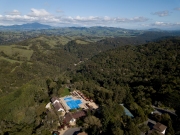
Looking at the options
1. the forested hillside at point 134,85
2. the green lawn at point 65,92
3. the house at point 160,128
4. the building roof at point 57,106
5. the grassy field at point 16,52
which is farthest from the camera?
the grassy field at point 16,52

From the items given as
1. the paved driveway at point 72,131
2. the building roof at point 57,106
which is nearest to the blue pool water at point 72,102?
the building roof at point 57,106

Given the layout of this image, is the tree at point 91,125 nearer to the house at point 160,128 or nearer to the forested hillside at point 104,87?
the forested hillside at point 104,87

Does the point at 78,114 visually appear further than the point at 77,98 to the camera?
No

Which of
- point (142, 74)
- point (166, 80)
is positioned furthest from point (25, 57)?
point (166, 80)

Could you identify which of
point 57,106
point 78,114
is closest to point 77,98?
point 57,106

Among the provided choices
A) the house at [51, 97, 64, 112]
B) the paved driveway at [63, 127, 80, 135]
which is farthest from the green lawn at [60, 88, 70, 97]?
the paved driveway at [63, 127, 80, 135]

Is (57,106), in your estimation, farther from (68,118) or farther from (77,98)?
(77,98)

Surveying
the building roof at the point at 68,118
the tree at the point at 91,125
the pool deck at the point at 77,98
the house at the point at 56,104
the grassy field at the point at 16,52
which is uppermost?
the tree at the point at 91,125

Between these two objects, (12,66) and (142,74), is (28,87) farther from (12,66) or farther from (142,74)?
(142,74)
